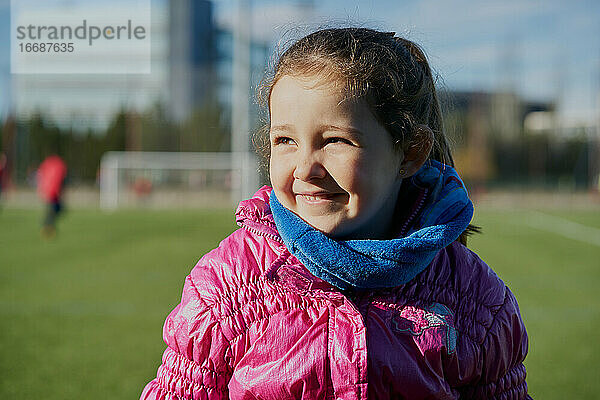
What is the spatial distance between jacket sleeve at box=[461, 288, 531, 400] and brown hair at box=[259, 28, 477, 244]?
1.28ft

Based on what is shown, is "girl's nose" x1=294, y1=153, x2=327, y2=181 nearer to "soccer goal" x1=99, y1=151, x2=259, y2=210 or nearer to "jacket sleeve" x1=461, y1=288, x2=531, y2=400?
"jacket sleeve" x1=461, y1=288, x2=531, y2=400

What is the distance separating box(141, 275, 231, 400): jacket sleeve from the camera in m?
1.23

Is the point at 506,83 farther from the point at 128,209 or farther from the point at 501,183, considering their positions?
the point at 128,209

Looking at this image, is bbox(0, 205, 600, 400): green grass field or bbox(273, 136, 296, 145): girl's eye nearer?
bbox(273, 136, 296, 145): girl's eye

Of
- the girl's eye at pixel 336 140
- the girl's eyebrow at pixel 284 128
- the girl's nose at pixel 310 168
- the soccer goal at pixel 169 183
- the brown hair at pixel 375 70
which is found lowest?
the soccer goal at pixel 169 183

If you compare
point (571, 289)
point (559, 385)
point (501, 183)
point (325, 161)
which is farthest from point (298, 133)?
point (501, 183)

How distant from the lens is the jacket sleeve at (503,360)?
1322 mm

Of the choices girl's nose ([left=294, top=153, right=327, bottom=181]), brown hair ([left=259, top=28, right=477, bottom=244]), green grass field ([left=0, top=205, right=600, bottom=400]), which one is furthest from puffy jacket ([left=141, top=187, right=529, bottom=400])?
green grass field ([left=0, top=205, right=600, bottom=400])

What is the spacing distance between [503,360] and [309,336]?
390 mm

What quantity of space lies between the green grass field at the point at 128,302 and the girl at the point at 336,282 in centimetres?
277

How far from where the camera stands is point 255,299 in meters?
1.25

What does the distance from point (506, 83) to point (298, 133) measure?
28.1m

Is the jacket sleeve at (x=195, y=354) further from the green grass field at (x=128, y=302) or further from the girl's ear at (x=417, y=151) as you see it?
the green grass field at (x=128, y=302)

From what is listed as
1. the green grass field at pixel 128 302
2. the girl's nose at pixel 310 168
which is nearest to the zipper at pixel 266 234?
the girl's nose at pixel 310 168
